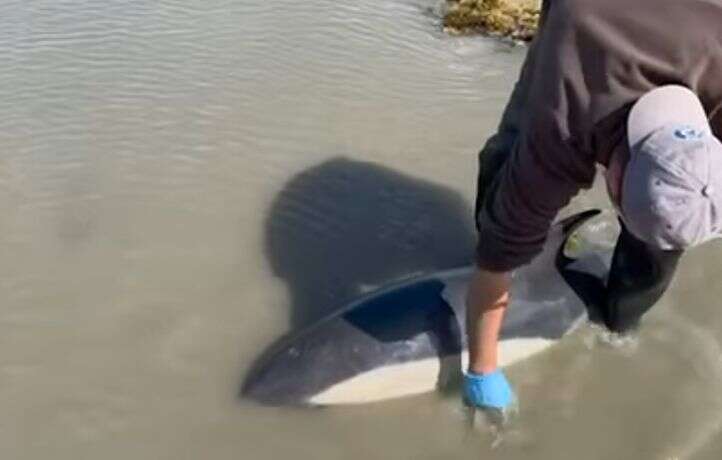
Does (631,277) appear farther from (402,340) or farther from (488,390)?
(402,340)

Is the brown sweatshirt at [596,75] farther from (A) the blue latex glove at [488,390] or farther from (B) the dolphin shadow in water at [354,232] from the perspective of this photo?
(B) the dolphin shadow in water at [354,232]

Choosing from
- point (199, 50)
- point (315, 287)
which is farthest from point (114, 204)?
point (199, 50)

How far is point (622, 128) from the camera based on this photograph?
2.80 m

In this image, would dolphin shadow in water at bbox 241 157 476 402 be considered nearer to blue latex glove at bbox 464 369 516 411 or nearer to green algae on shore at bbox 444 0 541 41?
blue latex glove at bbox 464 369 516 411

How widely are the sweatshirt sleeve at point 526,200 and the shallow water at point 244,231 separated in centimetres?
67

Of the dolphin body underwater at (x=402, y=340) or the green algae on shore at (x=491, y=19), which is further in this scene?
the green algae on shore at (x=491, y=19)

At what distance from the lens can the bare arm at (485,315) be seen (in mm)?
3199

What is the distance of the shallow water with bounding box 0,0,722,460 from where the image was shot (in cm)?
344

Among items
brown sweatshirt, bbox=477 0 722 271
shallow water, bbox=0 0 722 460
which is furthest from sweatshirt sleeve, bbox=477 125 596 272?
shallow water, bbox=0 0 722 460

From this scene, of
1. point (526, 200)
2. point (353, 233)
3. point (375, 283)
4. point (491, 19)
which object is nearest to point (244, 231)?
point (353, 233)

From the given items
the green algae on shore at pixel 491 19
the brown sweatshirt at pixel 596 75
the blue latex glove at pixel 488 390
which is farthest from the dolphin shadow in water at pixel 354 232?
the green algae on shore at pixel 491 19

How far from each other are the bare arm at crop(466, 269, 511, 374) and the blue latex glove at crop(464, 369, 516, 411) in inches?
0.8

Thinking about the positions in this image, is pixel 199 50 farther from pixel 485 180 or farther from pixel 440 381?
pixel 440 381

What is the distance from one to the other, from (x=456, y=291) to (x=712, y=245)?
1.20 m
